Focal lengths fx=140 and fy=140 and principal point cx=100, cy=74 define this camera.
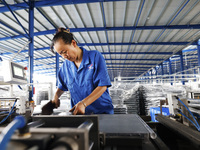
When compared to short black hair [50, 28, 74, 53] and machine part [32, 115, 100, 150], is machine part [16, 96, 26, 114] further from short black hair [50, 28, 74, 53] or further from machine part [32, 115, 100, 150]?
machine part [32, 115, 100, 150]

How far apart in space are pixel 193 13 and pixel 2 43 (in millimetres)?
8907

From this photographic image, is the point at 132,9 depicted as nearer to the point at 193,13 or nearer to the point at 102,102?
the point at 193,13

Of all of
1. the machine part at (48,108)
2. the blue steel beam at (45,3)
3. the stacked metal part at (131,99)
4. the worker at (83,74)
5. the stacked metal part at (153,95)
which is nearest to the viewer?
the machine part at (48,108)

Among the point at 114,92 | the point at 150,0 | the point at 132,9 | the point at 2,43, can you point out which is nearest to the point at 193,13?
the point at 150,0

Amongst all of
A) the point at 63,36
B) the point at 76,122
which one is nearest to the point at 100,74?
the point at 63,36

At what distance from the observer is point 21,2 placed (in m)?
4.45

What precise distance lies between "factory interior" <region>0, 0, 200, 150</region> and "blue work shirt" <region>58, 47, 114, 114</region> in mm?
245

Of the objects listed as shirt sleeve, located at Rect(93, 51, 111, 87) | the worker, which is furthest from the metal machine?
shirt sleeve, located at Rect(93, 51, 111, 87)

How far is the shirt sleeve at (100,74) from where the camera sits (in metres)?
1.28

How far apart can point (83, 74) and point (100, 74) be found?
21 cm

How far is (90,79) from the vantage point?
4.55ft

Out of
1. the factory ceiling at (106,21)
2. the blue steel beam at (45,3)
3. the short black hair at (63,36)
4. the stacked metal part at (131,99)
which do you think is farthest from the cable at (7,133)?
the blue steel beam at (45,3)

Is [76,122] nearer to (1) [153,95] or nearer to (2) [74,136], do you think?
(2) [74,136]

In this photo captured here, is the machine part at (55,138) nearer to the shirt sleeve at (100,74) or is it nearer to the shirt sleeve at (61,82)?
the shirt sleeve at (100,74)
